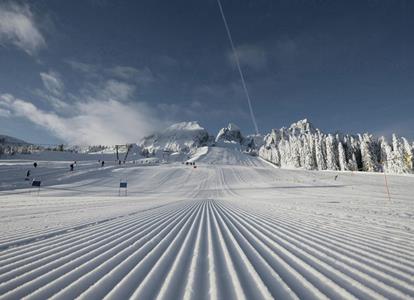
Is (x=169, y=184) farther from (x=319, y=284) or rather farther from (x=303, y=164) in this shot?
(x=303, y=164)

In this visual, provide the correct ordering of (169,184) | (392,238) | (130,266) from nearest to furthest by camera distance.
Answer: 1. (130,266)
2. (392,238)
3. (169,184)

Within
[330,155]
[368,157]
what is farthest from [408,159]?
[330,155]

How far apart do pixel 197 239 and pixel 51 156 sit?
5067 inches

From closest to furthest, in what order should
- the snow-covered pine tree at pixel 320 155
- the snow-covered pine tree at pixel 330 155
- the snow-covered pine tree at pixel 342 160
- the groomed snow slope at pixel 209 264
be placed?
the groomed snow slope at pixel 209 264 < the snow-covered pine tree at pixel 342 160 < the snow-covered pine tree at pixel 330 155 < the snow-covered pine tree at pixel 320 155

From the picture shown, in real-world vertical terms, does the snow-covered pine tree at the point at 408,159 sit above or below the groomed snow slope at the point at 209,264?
above

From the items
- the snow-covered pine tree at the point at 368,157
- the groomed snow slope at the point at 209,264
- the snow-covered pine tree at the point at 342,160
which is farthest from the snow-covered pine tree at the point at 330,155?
the groomed snow slope at the point at 209,264

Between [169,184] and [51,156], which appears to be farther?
[51,156]

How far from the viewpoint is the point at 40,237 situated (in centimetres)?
534

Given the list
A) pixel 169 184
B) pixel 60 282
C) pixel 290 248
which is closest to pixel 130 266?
pixel 60 282

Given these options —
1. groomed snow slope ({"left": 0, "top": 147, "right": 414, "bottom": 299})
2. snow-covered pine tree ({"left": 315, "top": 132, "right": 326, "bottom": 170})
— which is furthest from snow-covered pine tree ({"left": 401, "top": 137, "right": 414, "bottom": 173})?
groomed snow slope ({"left": 0, "top": 147, "right": 414, "bottom": 299})

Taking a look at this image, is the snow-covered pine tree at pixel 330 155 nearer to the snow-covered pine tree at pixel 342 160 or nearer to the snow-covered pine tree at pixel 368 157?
the snow-covered pine tree at pixel 342 160

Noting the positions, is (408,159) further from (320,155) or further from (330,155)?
(320,155)

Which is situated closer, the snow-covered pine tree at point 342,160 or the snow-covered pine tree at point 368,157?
the snow-covered pine tree at point 368,157

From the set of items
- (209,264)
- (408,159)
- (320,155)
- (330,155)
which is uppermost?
(320,155)
